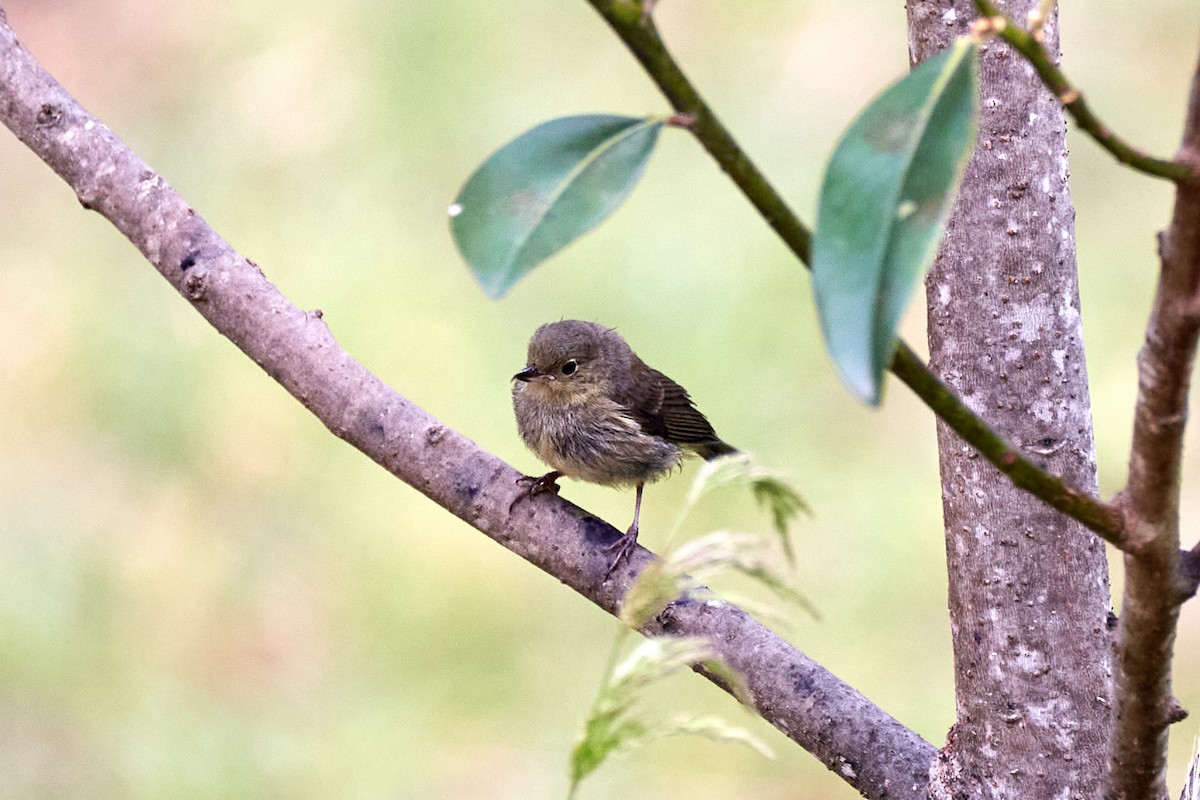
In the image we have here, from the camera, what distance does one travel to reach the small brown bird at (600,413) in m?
3.77

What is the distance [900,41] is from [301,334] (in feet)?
18.5

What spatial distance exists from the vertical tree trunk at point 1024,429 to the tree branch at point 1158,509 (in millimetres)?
579

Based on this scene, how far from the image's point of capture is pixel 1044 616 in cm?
206

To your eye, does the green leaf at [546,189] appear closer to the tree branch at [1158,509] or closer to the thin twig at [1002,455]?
the thin twig at [1002,455]

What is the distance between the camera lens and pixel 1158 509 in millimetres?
1182

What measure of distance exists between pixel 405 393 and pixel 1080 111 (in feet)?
17.0

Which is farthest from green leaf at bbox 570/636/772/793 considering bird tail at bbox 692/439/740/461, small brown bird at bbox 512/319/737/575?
bird tail at bbox 692/439/740/461

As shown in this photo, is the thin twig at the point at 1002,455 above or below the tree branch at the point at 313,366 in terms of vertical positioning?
below

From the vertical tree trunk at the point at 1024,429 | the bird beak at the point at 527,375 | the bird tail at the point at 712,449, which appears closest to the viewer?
the vertical tree trunk at the point at 1024,429

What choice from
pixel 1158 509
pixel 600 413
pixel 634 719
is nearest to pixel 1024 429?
pixel 1158 509

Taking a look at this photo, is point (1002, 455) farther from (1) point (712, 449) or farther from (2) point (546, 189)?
(1) point (712, 449)

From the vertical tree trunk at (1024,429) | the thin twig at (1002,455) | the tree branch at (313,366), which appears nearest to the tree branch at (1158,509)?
the thin twig at (1002,455)

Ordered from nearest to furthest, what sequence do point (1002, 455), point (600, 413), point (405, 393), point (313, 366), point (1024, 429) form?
point (1002, 455), point (1024, 429), point (313, 366), point (600, 413), point (405, 393)

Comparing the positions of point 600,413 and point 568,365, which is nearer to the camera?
point 600,413
